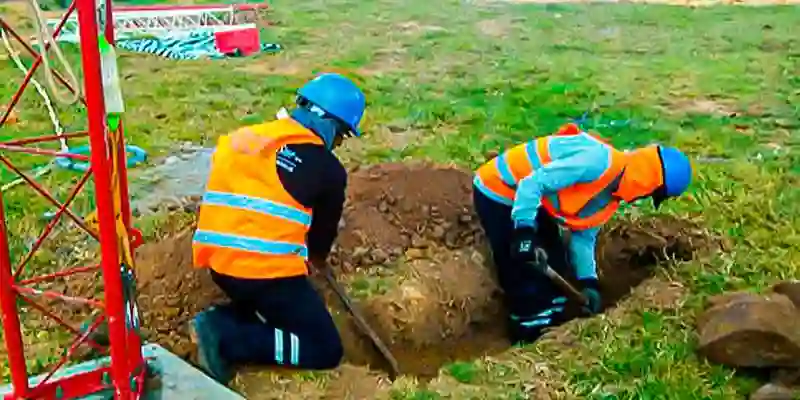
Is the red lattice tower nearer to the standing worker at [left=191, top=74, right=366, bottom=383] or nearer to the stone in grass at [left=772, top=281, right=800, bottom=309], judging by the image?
the standing worker at [left=191, top=74, right=366, bottom=383]

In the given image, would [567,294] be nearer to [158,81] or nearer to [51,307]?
[51,307]

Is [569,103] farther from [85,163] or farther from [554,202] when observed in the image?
[85,163]

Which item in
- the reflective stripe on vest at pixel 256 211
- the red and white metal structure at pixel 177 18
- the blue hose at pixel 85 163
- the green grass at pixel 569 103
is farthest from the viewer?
the red and white metal structure at pixel 177 18

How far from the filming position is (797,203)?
625 cm

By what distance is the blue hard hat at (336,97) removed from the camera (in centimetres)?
450

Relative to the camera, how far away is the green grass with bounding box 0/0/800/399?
4422 mm

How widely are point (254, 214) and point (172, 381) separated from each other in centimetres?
81

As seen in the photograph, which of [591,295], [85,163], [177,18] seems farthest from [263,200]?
[177,18]

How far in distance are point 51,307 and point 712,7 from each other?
41.9ft

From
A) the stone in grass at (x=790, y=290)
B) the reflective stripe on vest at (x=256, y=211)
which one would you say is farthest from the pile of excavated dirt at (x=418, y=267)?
the stone in grass at (x=790, y=290)

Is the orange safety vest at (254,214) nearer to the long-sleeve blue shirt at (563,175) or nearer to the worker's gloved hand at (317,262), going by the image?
the worker's gloved hand at (317,262)

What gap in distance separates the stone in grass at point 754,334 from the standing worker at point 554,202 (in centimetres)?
99

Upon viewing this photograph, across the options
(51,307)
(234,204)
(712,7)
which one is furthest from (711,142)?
(712,7)

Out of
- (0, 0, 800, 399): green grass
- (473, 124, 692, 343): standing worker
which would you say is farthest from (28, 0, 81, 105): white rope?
(473, 124, 692, 343): standing worker
